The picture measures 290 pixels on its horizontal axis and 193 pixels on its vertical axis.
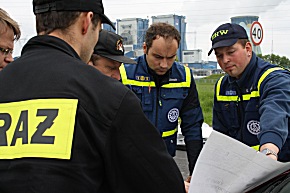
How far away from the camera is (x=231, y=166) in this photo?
5.16 feet

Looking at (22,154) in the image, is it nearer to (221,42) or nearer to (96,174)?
(96,174)

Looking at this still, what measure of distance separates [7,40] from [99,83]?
1.60m

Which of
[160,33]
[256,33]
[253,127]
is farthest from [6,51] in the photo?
[256,33]

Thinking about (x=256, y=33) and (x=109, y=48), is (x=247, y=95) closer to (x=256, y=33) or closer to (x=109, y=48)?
(x=109, y=48)

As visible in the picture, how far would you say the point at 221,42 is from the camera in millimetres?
2771

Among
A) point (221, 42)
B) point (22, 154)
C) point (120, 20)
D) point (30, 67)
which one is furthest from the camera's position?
point (120, 20)

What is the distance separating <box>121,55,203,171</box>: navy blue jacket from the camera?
2932 mm

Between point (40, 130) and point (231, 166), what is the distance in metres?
0.79

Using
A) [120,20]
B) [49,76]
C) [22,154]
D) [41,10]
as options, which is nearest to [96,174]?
[22,154]

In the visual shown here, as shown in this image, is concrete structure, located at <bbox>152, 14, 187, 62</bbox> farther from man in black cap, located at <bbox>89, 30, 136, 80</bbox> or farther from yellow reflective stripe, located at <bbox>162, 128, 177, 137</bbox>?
man in black cap, located at <bbox>89, 30, 136, 80</bbox>

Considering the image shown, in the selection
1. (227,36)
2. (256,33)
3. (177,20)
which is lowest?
(227,36)

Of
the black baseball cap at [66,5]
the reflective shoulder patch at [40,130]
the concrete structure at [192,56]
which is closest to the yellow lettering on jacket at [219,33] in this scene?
the black baseball cap at [66,5]

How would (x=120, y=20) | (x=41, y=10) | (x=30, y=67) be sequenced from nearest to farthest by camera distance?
1. (x=30, y=67)
2. (x=41, y=10)
3. (x=120, y=20)

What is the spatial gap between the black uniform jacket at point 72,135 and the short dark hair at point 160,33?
1577 millimetres
